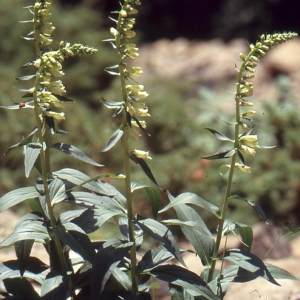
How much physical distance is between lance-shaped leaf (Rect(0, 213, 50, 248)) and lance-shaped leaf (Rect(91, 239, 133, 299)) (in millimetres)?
244

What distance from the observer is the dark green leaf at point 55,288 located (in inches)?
82.8

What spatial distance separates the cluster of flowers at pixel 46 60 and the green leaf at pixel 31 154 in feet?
0.41

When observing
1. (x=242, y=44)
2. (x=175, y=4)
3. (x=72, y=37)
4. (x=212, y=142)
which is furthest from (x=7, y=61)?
(x=175, y=4)

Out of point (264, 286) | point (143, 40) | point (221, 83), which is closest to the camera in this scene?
point (264, 286)

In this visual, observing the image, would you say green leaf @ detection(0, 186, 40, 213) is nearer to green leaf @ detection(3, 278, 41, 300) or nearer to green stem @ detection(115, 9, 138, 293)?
green stem @ detection(115, 9, 138, 293)

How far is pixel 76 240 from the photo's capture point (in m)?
2.09

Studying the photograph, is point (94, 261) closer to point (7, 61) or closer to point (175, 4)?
point (7, 61)

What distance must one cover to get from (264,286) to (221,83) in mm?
5844

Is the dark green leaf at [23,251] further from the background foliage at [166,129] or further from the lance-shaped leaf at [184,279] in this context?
the background foliage at [166,129]

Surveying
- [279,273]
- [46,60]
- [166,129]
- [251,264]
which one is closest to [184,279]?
[251,264]

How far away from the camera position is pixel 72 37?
8.21 meters

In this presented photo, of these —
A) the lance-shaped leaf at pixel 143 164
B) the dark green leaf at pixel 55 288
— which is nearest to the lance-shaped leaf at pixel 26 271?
the dark green leaf at pixel 55 288

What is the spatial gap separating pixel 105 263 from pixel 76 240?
157 mm

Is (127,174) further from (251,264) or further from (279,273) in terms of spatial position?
(279,273)
